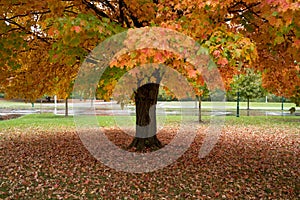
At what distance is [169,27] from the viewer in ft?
17.9

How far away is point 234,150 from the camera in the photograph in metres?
10.3

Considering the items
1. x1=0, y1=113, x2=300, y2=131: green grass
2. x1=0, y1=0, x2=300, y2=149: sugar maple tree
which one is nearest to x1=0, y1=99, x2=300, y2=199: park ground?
x1=0, y1=0, x2=300, y2=149: sugar maple tree

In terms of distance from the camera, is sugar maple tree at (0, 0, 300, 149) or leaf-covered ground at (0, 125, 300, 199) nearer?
sugar maple tree at (0, 0, 300, 149)

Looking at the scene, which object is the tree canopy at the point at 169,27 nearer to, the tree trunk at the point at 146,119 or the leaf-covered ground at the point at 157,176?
the leaf-covered ground at the point at 157,176

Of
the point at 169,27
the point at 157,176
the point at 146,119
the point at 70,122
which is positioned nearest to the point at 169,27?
the point at 169,27

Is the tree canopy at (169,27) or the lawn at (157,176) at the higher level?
the tree canopy at (169,27)

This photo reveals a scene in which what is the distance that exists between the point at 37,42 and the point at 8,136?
5.58 metres

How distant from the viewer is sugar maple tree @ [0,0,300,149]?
495 centimetres

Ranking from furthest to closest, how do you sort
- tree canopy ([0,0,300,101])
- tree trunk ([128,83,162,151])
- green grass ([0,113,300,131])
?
green grass ([0,113,300,131]) → tree trunk ([128,83,162,151]) → tree canopy ([0,0,300,101])

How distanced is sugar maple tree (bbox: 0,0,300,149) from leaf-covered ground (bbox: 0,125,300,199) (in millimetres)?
2086

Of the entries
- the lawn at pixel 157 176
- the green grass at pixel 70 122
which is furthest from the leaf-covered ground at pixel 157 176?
the green grass at pixel 70 122

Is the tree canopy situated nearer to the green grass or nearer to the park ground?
the park ground

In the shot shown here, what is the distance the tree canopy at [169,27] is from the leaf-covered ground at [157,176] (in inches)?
84.9

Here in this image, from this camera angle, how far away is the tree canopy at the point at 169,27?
4.93 metres
